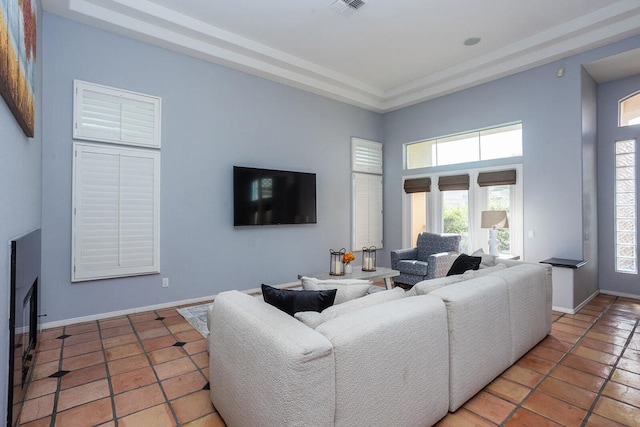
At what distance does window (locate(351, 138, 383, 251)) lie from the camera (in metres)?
6.05

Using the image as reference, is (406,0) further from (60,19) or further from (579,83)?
(60,19)

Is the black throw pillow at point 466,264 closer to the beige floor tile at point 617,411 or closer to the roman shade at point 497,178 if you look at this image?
the beige floor tile at point 617,411

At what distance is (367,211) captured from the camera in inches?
246

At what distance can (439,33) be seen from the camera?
13.5 feet

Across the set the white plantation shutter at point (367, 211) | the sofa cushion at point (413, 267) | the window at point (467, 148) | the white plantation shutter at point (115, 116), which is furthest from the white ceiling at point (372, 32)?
the sofa cushion at point (413, 267)

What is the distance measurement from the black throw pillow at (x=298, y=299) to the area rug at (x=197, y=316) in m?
1.73

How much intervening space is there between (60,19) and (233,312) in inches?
151

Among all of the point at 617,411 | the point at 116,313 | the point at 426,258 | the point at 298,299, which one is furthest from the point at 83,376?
the point at 426,258

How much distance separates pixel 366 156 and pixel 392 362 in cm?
516

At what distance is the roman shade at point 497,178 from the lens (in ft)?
15.4

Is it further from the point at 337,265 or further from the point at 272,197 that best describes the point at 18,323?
the point at 272,197

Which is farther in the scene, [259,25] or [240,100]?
[240,100]

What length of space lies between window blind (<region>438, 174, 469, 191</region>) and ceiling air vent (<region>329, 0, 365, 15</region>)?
10.3ft

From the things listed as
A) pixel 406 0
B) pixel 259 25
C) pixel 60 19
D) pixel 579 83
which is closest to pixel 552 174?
pixel 579 83
